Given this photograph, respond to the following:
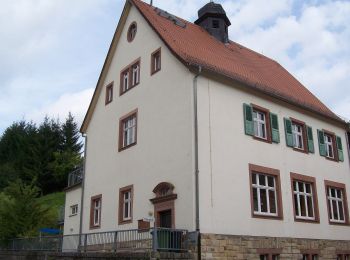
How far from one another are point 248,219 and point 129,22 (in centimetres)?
1132

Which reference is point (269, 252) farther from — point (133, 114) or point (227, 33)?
point (227, 33)

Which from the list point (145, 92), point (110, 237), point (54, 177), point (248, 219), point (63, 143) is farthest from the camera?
point (63, 143)

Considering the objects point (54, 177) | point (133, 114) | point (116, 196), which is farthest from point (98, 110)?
point (54, 177)

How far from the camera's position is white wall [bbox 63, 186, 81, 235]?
23984mm

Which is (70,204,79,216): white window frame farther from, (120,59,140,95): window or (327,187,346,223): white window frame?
(327,187,346,223): white window frame

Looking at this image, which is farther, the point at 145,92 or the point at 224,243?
the point at 145,92

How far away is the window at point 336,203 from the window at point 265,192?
377 cm

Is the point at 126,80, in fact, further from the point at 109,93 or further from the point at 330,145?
the point at 330,145

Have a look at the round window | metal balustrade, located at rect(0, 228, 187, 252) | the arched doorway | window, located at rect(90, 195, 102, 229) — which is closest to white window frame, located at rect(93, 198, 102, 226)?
window, located at rect(90, 195, 102, 229)

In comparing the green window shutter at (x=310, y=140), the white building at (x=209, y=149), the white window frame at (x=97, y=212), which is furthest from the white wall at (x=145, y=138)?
the green window shutter at (x=310, y=140)

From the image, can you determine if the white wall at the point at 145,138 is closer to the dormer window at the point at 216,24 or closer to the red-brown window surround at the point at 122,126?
the red-brown window surround at the point at 122,126

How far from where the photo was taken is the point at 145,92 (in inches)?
773

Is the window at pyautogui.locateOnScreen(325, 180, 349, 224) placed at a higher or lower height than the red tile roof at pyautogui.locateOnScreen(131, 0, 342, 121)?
lower

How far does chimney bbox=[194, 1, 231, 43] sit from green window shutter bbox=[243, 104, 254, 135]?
7.21 metres
